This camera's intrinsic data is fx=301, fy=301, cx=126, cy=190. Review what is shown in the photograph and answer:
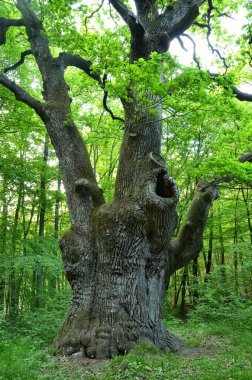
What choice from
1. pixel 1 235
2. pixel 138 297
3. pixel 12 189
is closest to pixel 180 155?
pixel 12 189

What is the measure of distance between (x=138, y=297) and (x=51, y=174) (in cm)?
744

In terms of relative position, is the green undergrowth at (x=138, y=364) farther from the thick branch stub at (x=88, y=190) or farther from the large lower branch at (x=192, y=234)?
the thick branch stub at (x=88, y=190)

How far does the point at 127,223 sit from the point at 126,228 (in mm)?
85

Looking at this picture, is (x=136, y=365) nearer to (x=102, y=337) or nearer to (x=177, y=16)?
(x=102, y=337)

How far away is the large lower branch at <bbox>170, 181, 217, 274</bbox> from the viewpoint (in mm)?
5922

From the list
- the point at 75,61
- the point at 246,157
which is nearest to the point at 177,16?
the point at 75,61

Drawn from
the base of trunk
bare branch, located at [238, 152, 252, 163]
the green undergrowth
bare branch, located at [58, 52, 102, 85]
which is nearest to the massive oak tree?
the base of trunk

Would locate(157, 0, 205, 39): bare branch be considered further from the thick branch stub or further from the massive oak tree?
the thick branch stub

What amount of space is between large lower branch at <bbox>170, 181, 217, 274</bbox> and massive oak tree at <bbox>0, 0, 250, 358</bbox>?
0.8 inches

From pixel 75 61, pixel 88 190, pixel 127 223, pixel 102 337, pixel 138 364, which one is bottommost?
pixel 138 364

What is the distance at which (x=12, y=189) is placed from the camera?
1135cm

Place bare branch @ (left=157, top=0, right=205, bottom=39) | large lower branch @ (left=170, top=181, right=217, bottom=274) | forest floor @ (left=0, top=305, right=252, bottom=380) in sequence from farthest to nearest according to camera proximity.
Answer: large lower branch @ (left=170, top=181, right=217, bottom=274) → bare branch @ (left=157, top=0, right=205, bottom=39) → forest floor @ (left=0, top=305, right=252, bottom=380)

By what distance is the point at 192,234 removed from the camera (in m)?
6.11

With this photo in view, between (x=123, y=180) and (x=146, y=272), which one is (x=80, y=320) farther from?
(x=123, y=180)
